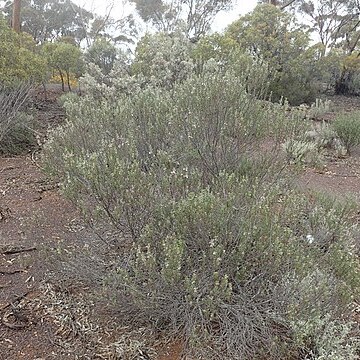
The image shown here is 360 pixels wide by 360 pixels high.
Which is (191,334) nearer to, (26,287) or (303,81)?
(26,287)

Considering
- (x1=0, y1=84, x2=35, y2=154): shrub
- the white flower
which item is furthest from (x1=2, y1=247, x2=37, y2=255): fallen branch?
(x1=0, y1=84, x2=35, y2=154): shrub

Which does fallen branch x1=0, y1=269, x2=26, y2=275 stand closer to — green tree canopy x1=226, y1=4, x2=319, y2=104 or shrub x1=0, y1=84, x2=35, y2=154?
shrub x1=0, y1=84, x2=35, y2=154

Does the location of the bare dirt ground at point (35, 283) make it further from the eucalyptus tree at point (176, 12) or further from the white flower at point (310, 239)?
the eucalyptus tree at point (176, 12)

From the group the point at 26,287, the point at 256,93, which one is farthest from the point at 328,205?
the point at 26,287

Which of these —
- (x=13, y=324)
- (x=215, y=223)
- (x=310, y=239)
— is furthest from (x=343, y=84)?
(x=13, y=324)

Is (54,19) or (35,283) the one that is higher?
(54,19)

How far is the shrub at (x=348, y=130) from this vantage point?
9.30 meters

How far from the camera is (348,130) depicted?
945 centimetres

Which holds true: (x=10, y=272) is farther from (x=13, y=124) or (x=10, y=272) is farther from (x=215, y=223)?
(x=13, y=124)

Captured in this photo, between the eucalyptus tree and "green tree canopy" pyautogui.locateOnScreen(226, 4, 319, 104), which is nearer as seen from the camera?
"green tree canopy" pyautogui.locateOnScreen(226, 4, 319, 104)

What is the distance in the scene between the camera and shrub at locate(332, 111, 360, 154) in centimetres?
930

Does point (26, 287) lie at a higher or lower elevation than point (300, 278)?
lower

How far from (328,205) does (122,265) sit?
2250mm

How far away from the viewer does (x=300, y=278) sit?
9.43 ft
